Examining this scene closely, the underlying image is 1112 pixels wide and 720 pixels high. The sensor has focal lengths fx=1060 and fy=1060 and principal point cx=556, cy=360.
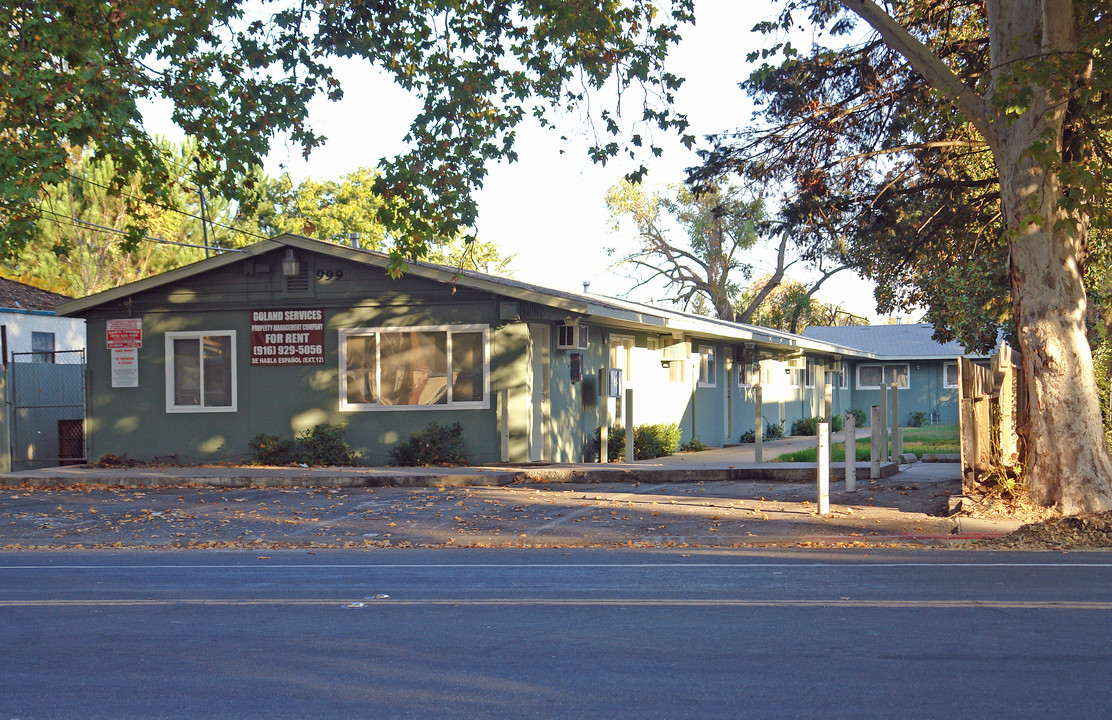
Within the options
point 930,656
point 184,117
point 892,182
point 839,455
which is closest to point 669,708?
point 930,656

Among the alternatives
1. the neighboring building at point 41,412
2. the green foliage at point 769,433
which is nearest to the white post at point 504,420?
the neighboring building at point 41,412

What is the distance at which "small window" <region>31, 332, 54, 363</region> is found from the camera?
26.7 m

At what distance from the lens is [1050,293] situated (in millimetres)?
11258

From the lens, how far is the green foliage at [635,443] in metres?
21.0

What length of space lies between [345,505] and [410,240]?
3.71 metres

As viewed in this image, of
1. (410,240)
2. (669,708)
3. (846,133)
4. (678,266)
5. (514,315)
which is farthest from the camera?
(678,266)

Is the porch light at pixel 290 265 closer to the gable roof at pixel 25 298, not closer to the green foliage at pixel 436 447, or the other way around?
the green foliage at pixel 436 447

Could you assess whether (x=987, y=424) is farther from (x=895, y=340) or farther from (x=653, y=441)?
(x=895, y=340)

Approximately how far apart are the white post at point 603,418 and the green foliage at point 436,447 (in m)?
2.86

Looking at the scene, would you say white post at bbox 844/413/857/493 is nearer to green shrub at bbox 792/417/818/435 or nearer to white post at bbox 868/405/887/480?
white post at bbox 868/405/887/480

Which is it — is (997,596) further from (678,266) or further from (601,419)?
(678,266)

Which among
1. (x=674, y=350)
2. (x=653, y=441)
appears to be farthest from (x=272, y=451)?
(x=674, y=350)

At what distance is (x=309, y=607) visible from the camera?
770 cm

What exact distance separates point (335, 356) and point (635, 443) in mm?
6201
